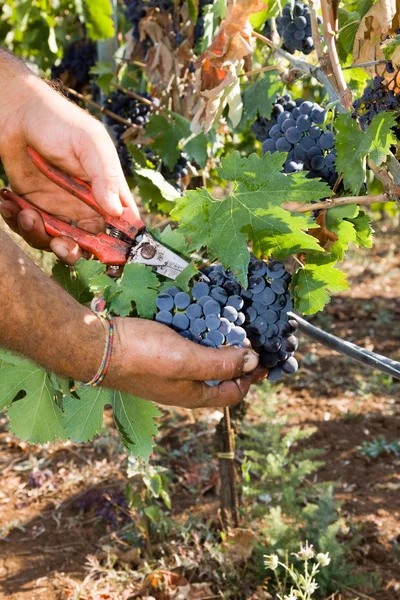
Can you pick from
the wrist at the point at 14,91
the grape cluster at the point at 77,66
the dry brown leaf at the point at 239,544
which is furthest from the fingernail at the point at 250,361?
the grape cluster at the point at 77,66

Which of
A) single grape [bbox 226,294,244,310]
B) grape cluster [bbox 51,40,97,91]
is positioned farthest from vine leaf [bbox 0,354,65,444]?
grape cluster [bbox 51,40,97,91]

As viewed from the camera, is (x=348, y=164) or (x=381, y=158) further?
(x=348, y=164)

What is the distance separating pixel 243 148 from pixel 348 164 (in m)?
3.64

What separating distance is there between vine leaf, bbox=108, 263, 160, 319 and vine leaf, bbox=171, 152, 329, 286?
140 millimetres

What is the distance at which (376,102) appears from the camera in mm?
1609

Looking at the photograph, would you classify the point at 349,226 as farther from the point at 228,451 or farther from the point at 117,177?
the point at 228,451

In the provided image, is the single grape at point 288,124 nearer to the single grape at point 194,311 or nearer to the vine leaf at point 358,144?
the vine leaf at point 358,144

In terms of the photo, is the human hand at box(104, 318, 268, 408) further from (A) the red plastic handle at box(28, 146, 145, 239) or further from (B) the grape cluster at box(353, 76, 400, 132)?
(B) the grape cluster at box(353, 76, 400, 132)

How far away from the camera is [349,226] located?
1830mm

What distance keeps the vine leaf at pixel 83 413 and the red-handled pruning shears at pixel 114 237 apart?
37cm

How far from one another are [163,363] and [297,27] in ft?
4.25

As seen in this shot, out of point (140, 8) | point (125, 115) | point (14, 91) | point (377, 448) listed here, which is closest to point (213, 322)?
point (14, 91)

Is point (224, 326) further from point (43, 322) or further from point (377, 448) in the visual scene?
point (377, 448)

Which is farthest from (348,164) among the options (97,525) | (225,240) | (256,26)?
(97,525)
